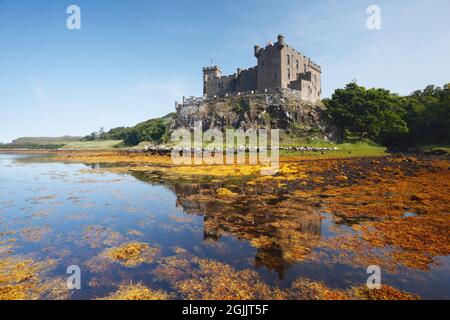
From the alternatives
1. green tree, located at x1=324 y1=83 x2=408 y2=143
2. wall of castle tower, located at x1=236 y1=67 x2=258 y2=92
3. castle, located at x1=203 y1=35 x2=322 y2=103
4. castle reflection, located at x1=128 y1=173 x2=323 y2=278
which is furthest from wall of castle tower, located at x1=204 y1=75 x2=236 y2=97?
castle reflection, located at x1=128 y1=173 x2=323 y2=278

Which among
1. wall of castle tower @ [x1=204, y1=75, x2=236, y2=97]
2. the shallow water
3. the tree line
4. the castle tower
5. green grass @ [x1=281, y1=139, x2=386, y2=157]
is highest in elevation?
the castle tower

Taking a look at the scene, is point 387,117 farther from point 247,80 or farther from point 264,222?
point 264,222

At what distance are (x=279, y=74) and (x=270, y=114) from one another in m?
12.6

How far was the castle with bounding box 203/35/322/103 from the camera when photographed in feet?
229

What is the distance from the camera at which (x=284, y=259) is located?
9531 mm

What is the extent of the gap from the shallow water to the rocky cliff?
48675mm

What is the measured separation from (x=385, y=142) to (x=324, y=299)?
77774mm

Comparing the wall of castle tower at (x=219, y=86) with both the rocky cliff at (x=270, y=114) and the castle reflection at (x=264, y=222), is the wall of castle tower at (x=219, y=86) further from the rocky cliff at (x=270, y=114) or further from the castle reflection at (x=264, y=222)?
the castle reflection at (x=264, y=222)

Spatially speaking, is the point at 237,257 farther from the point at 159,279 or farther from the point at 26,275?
the point at 26,275

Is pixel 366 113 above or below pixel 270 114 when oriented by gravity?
below

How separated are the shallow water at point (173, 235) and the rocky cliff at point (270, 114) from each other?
4868cm

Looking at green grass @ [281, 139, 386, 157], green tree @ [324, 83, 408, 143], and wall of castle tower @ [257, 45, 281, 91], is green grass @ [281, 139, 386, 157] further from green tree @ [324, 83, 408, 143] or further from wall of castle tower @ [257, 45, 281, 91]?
wall of castle tower @ [257, 45, 281, 91]

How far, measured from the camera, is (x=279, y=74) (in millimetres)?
70188

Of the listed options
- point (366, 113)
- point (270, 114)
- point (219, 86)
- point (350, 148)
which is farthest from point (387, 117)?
point (219, 86)
